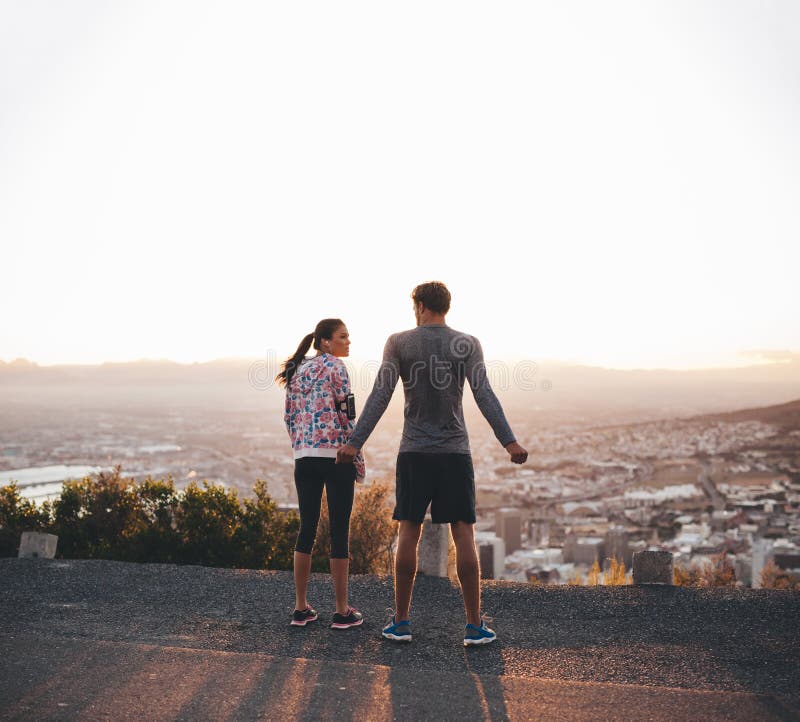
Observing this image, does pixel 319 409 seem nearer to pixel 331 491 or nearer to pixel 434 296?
pixel 331 491

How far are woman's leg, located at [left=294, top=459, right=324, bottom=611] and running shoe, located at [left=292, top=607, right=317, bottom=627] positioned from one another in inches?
1.1

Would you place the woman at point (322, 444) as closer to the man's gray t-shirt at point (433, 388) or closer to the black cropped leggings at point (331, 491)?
the black cropped leggings at point (331, 491)

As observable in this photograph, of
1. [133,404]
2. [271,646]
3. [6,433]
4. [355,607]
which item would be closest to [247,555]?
[355,607]

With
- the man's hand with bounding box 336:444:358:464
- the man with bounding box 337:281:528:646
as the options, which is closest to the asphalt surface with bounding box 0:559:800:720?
the man with bounding box 337:281:528:646

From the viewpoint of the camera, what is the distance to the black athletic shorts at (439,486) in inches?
181

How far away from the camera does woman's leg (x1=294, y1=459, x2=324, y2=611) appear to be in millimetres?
5035

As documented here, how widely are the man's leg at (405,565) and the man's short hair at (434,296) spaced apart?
1325 millimetres

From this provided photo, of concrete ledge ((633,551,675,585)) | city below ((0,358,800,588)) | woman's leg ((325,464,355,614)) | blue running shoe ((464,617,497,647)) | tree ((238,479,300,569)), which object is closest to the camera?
blue running shoe ((464,617,497,647))

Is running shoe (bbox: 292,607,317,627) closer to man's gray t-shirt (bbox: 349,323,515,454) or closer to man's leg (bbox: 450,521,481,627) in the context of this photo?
man's leg (bbox: 450,521,481,627)

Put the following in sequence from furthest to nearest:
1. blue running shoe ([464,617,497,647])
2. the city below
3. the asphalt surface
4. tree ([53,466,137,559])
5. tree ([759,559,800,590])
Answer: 1. the city below
2. tree ([53,466,137,559])
3. tree ([759,559,800,590])
4. blue running shoe ([464,617,497,647])
5. the asphalt surface

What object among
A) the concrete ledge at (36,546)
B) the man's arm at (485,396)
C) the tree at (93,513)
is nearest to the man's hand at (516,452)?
the man's arm at (485,396)

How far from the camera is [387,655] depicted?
14.7 feet

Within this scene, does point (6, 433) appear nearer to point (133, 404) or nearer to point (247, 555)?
point (133, 404)

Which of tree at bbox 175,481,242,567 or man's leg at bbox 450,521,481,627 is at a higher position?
man's leg at bbox 450,521,481,627
